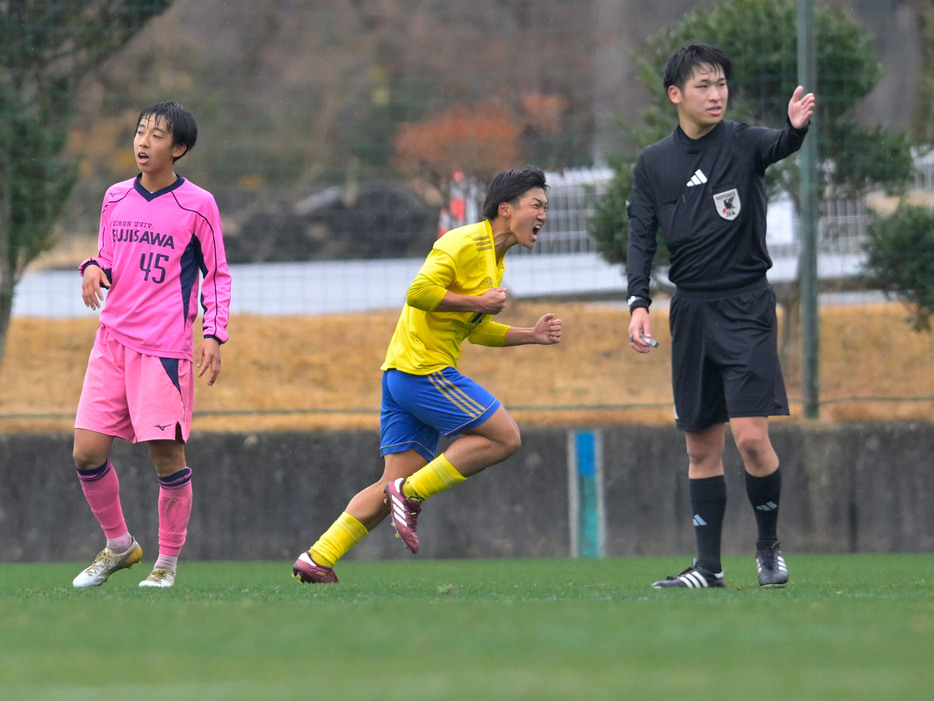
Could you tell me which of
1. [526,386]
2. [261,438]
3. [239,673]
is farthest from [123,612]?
[526,386]

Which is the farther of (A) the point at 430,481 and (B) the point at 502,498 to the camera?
Answer: (B) the point at 502,498

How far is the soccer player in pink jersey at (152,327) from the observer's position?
5.80 metres

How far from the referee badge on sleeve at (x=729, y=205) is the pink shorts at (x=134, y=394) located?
2142mm

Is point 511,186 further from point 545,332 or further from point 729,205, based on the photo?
point 729,205

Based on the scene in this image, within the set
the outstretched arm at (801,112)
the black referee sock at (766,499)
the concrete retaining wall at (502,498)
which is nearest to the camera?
the outstretched arm at (801,112)

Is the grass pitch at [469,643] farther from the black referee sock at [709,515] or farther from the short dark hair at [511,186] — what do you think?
the short dark hair at [511,186]

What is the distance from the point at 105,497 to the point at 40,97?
13.1 feet

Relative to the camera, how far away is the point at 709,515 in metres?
5.75

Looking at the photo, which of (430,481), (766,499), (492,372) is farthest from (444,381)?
(492,372)

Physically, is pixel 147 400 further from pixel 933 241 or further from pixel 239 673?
pixel 933 241

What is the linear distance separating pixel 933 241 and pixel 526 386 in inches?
101

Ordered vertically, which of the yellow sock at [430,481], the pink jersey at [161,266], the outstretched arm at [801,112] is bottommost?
the yellow sock at [430,481]

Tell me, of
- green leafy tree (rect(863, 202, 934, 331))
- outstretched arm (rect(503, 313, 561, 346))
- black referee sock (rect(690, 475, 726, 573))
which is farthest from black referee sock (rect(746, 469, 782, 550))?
green leafy tree (rect(863, 202, 934, 331))

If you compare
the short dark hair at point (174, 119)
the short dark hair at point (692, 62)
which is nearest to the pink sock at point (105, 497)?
the short dark hair at point (174, 119)
